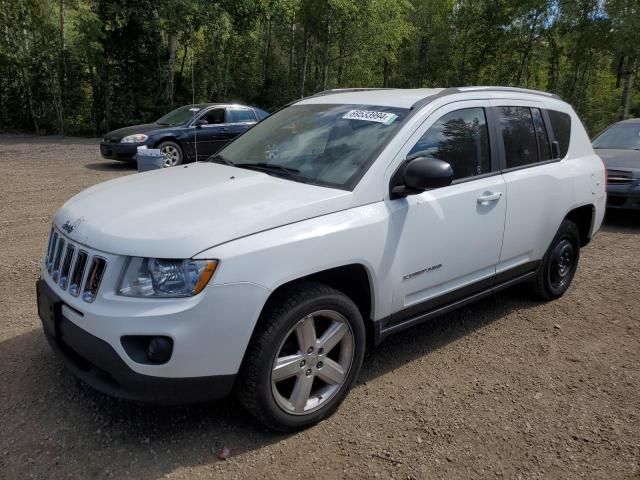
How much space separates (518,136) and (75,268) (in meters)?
3.29

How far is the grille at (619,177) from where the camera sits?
25.6 feet

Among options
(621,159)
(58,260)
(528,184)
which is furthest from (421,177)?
(621,159)

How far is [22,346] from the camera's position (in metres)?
3.61

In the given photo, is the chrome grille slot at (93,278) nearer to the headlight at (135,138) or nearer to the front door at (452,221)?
the front door at (452,221)

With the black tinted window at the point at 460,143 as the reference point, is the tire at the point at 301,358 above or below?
below

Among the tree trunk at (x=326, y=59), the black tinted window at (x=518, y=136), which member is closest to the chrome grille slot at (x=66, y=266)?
the black tinted window at (x=518, y=136)

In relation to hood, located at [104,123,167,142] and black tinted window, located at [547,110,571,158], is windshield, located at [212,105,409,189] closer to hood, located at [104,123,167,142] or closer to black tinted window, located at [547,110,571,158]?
black tinted window, located at [547,110,571,158]

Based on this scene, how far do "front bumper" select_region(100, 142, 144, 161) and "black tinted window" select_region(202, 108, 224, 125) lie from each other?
5.51ft

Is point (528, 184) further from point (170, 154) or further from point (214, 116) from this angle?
point (214, 116)

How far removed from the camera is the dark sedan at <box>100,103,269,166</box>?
463 inches

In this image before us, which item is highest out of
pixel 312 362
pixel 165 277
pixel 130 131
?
pixel 165 277

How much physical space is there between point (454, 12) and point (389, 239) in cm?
2839

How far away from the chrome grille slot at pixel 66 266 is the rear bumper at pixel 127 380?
7.4 inches

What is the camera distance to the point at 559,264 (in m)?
4.80
